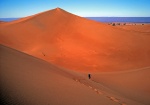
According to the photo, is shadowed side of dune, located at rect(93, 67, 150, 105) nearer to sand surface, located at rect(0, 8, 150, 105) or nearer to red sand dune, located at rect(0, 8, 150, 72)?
sand surface, located at rect(0, 8, 150, 105)

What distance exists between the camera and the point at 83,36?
23.2 m

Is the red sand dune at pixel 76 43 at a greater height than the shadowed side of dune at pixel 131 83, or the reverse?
the red sand dune at pixel 76 43

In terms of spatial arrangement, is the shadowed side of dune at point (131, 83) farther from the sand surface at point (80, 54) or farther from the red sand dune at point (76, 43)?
the red sand dune at point (76, 43)

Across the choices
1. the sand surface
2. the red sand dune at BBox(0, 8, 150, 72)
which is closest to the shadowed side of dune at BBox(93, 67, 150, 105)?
the sand surface

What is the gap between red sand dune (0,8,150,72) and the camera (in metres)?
15.9

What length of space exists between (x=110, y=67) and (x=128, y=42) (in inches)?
374

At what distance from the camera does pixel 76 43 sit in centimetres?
2083

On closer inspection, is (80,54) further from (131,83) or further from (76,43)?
(131,83)

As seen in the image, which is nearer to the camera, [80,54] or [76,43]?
[80,54]

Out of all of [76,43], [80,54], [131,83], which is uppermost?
[76,43]

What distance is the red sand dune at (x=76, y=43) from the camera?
52.1ft

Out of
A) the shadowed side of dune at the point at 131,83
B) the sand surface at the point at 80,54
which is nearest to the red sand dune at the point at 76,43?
the sand surface at the point at 80,54

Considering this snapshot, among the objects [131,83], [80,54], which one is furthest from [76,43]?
[131,83]

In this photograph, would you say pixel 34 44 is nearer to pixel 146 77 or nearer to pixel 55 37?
pixel 55 37
